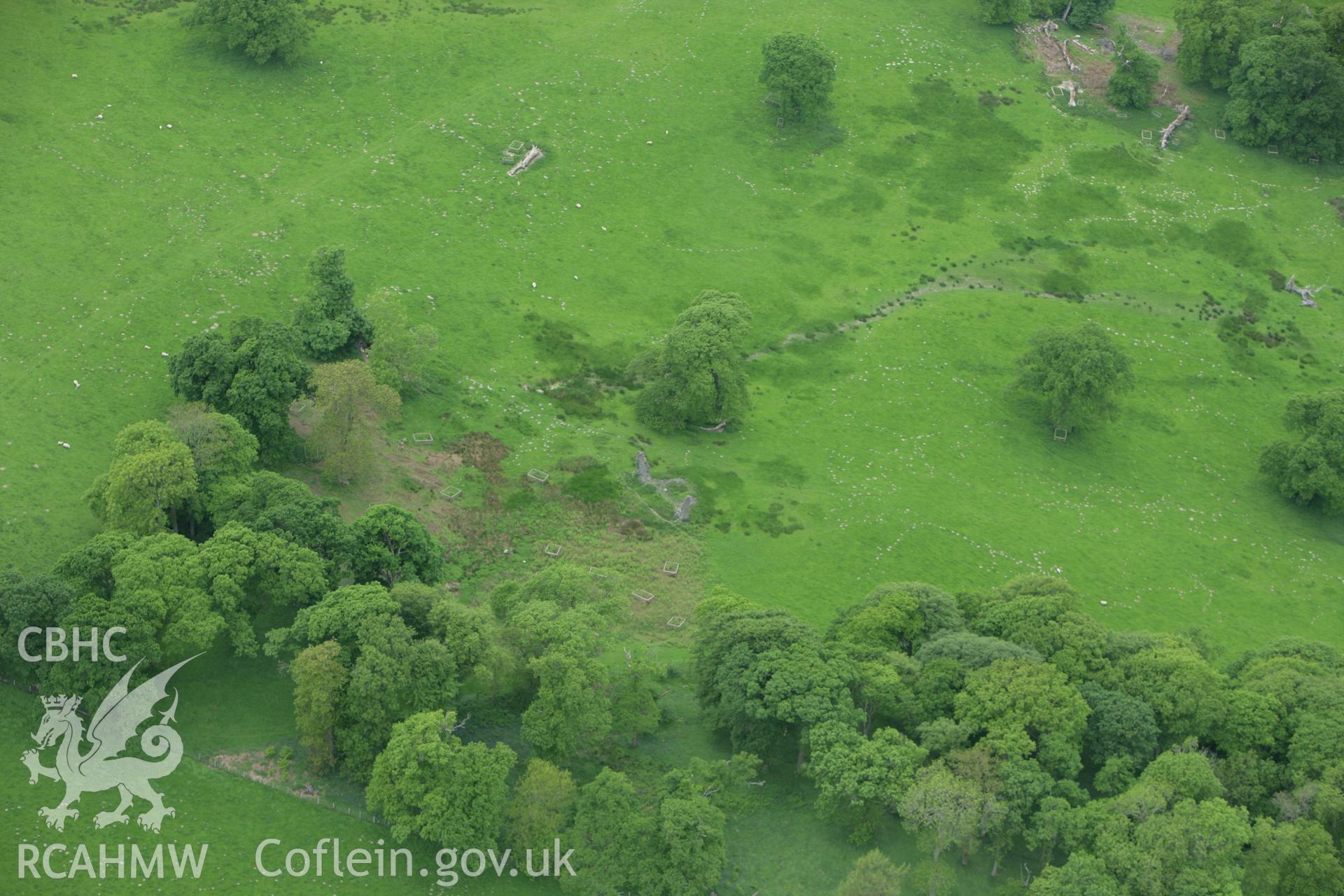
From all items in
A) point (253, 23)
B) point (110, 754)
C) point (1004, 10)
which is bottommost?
point (110, 754)

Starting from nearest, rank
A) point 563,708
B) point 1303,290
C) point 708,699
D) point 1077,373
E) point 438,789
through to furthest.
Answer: point 438,789 < point 563,708 < point 708,699 < point 1077,373 < point 1303,290

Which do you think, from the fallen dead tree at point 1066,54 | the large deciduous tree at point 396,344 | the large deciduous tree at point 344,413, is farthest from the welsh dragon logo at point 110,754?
the fallen dead tree at point 1066,54

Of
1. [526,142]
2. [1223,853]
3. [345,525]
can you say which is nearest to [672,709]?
[345,525]

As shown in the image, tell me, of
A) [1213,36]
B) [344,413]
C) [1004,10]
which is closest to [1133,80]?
[1213,36]

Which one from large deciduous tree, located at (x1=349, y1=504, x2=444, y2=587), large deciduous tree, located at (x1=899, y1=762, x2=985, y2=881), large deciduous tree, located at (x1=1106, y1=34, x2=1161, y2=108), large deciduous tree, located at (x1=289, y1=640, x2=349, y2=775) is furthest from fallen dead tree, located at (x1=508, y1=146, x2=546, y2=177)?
large deciduous tree, located at (x1=899, y1=762, x2=985, y2=881)

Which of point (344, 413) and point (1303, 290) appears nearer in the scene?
point (344, 413)

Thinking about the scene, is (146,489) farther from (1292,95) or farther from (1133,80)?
(1292,95)

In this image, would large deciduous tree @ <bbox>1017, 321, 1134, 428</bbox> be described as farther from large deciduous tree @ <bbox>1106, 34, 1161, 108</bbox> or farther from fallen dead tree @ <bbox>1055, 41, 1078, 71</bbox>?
fallen dead tree @ <bbox>1055, 41, 1078, 71</bbox>
